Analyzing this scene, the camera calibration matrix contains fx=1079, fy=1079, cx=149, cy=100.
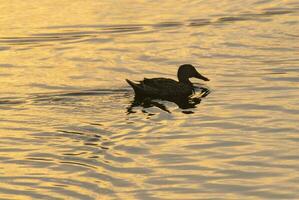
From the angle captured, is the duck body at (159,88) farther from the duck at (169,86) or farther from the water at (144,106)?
the water at (144,106)

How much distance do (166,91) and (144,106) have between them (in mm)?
1264

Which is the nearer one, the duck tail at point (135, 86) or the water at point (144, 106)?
the water at point (144, 106)

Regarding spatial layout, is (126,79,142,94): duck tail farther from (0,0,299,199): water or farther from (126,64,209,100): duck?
(0,0,299,199): water

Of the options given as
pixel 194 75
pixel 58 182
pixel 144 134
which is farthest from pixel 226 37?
pixel 58 182

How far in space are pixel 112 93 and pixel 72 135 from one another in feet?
13.7

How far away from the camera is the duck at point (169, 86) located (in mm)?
21969

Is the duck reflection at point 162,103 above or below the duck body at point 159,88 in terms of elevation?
below

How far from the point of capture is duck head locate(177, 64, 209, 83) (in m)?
23.4

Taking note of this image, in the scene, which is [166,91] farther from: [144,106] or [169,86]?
[144,106]

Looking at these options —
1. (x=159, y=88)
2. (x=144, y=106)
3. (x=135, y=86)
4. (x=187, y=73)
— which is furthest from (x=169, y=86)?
(x=144, y=106)

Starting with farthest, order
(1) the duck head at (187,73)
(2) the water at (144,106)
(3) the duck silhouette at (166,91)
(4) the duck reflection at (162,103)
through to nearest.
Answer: (1) the duck head at (187,73), (3) the duck silhouette at (166,91), (4) the duck reflection at (162,103), (2) the water at (144,106)

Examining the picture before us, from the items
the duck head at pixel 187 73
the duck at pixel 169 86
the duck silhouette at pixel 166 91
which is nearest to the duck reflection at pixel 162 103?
the duck silhouette at pixel 166 91

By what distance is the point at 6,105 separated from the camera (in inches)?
821

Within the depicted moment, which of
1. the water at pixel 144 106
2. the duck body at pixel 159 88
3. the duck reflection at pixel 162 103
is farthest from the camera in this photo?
the duck body at pixel 159 88
